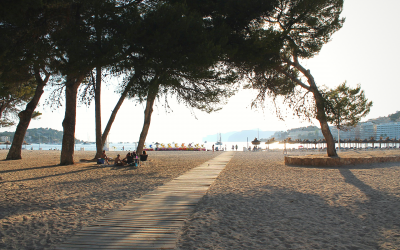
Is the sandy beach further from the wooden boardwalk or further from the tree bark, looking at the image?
the tree bark

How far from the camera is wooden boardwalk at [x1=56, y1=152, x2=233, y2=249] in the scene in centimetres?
312

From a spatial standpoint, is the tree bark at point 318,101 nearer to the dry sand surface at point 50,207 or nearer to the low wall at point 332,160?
the low wall at point 332,160

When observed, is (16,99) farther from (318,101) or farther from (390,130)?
(390,130)

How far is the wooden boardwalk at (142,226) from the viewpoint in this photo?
123 inches

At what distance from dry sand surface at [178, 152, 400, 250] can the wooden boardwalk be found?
0.70 ft

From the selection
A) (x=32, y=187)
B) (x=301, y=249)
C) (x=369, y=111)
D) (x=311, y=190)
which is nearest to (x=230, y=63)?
(x=311, y=190)

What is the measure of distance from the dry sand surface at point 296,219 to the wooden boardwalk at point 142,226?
8.3 inches

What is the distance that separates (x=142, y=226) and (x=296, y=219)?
2287 mm

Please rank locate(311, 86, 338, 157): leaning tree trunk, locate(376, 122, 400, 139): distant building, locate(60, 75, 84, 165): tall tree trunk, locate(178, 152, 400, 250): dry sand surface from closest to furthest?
locate(178, 152, 400, 250): dry sand surface, locate(311, 86, 338, 157): leaning tree trunk, locate(60, 75, 84, 165): tall tree trunk, locate(376, 122, 400, 139): distant building

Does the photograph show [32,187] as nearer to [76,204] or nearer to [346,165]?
[76,204]

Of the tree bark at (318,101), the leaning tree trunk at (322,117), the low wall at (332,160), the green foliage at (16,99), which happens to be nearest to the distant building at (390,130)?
the low wall at (332,160)

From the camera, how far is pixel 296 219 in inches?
164

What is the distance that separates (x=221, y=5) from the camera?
10461mm

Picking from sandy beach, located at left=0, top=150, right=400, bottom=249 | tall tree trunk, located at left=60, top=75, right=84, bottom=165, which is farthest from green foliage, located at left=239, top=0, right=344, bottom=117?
tall tree trunk, located at left=60, top=75, right=84, bottom=165
